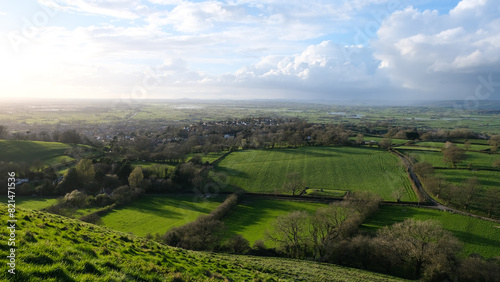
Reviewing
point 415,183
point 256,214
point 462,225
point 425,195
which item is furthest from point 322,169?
point 462,225

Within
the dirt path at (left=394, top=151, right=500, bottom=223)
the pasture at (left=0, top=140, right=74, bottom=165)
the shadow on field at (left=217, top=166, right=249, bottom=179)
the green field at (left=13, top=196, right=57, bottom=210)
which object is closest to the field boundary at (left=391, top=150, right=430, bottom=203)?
the dirt path at (left=394, top=151, right=500, bottom=223)

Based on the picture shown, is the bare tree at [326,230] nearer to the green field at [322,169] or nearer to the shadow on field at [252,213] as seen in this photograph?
the shadow on field at [252,213]

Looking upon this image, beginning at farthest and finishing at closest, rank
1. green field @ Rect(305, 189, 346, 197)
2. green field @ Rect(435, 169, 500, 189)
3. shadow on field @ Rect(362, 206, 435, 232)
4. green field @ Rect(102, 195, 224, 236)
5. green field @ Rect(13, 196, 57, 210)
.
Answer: green field @ Rect(435, 169, 500, 189)
green field @ Rect(305, 189, 346, 197)
green field @ Rect(13, 196, 57, 210)
green field @ Rect(102, 195, 224, 236)
shadow on field @ Rect(362, 206, 435, 232)

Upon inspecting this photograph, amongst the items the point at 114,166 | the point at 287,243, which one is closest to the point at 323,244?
the point at 287,243

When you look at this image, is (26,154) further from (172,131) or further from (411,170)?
(411,170)

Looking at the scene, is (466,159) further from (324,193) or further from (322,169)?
(324,193)

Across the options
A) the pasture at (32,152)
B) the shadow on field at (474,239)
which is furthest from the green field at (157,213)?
the shadow on field at (474,239)

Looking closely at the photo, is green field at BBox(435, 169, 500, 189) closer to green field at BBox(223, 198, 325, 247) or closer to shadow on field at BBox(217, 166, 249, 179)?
green field at BBox(223, 198, 325, 247)
